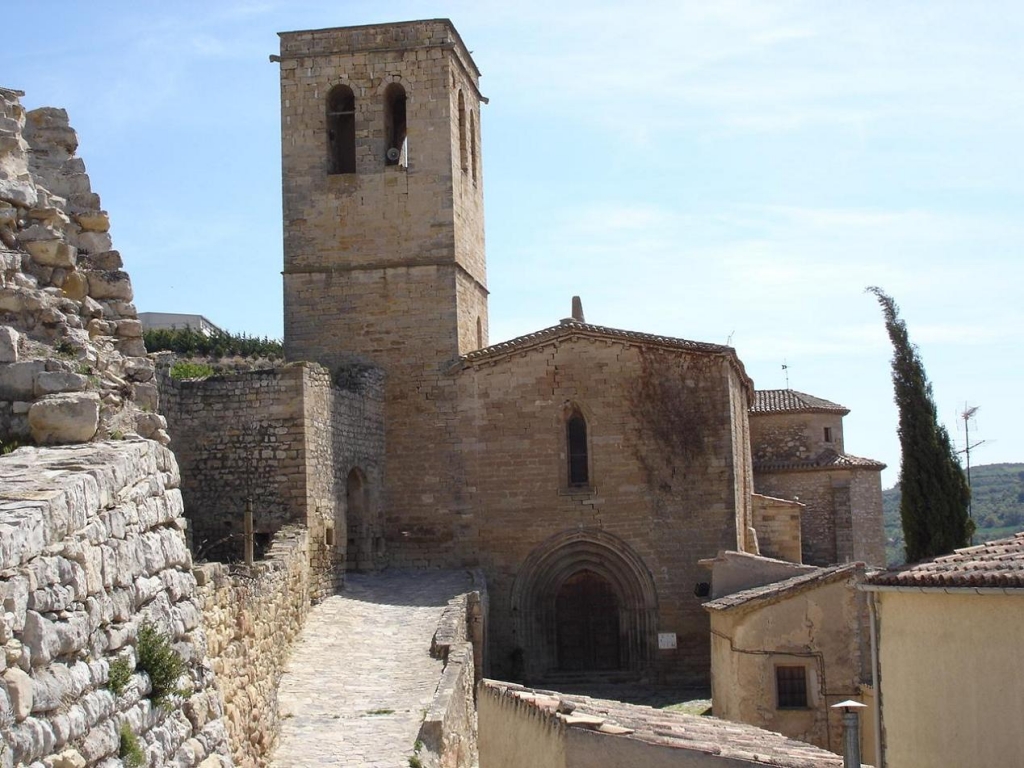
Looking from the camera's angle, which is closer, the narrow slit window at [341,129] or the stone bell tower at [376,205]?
the stone bell tower at [376,205]

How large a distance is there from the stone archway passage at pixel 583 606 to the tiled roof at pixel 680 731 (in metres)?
10.7

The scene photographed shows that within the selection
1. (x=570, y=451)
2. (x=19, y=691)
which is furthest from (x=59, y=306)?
(x=570, y=451)

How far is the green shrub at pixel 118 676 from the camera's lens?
4.89 m

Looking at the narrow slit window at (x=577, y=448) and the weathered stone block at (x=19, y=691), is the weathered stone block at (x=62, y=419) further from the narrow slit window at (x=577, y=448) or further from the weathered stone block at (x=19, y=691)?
the narrow slit window at (x=577, y=448)

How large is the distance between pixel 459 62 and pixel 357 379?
708 cm

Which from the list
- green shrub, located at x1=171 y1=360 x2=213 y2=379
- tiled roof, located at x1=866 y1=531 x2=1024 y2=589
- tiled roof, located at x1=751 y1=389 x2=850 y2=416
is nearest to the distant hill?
tiled roof, located at x1=751 y1=389 x2=850 y2=416

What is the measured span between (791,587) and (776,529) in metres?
7.96

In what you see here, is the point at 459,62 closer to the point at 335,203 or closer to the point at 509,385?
the point at 335,203

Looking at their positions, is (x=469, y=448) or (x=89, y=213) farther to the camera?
(x=469, y=448)

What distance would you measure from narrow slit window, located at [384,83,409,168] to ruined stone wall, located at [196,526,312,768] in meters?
10.0

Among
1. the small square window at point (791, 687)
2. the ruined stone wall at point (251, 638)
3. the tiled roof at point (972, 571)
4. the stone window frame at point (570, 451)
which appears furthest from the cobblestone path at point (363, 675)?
the tiled roof at point (972, 571)

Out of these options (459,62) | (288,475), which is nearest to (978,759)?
(288,475)

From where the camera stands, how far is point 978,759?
9.41m

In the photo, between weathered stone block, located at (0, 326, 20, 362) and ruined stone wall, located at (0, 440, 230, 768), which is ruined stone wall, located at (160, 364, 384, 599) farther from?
weathered stone block, located at (0, 326, 20, 362)
